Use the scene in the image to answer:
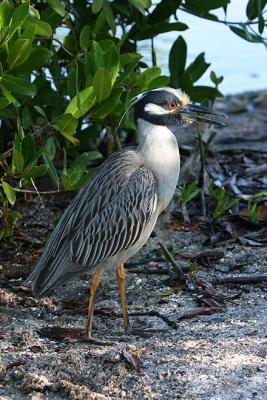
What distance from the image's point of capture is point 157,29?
706 cm

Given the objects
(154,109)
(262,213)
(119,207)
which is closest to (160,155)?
(154,109)

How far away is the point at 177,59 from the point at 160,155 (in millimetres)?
1773

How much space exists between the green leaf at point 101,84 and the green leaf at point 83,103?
37 mm

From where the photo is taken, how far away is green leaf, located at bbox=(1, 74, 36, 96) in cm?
572

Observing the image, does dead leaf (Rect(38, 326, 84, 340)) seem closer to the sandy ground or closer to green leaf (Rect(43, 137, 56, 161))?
the sandy ground

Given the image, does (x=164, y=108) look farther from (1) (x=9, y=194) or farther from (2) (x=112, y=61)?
(1) (x=9, y=194)

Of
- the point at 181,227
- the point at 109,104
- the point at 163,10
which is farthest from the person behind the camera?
the point at 181,227

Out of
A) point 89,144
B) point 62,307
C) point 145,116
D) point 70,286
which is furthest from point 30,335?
point 89,144

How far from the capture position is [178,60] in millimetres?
7418

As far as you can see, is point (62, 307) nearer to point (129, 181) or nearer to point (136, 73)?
point (129, 181)

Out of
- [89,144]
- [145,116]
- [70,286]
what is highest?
[145,116]

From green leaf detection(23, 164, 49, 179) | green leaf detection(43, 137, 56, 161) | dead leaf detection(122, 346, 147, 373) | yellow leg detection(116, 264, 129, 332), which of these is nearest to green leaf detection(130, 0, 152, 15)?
green leaf detection(43, 137, 56, 161)

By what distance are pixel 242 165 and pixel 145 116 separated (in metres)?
2.67

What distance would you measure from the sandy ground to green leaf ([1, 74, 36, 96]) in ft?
4.23
